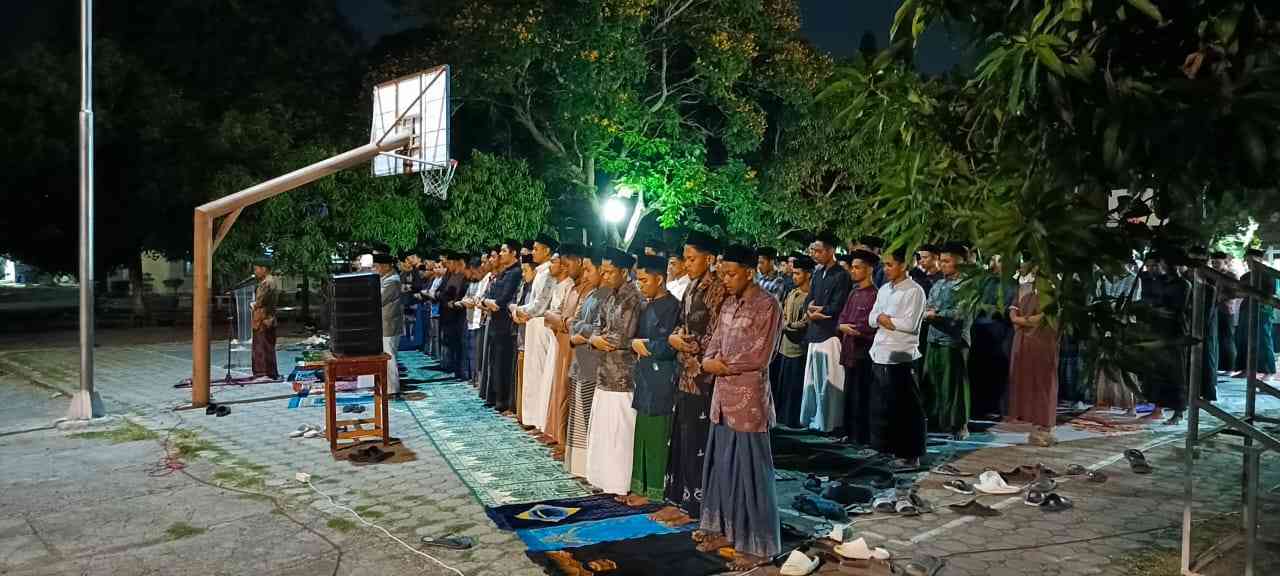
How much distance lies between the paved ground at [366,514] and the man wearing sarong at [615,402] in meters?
0.93

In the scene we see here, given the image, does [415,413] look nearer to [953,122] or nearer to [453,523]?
[453,523]

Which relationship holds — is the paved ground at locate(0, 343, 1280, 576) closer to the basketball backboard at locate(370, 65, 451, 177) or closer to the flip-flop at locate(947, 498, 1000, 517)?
the flip-flop at locate(947, 498, 1000, 517)

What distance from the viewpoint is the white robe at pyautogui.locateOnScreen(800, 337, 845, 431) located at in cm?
823

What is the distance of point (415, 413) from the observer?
9.75m

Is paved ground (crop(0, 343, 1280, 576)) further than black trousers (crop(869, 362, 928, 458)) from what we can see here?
No

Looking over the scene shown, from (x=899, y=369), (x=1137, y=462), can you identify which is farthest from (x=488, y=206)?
(x=1137, y=462)

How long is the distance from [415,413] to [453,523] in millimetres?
4402

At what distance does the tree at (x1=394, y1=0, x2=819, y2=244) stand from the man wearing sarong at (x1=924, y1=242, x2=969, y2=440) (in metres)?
10.2

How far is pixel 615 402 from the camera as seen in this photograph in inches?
243

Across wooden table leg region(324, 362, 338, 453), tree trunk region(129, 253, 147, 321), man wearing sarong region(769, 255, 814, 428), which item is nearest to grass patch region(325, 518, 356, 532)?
wooden table leg region(324, 362, 338, 453)

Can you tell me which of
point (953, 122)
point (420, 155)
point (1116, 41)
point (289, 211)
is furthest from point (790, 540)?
point (289, 211)

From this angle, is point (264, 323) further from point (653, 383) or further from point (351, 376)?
point (653, 383)

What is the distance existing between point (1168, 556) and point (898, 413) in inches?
96.3

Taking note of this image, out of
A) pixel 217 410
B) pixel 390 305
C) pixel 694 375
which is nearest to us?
pixel 694 375
